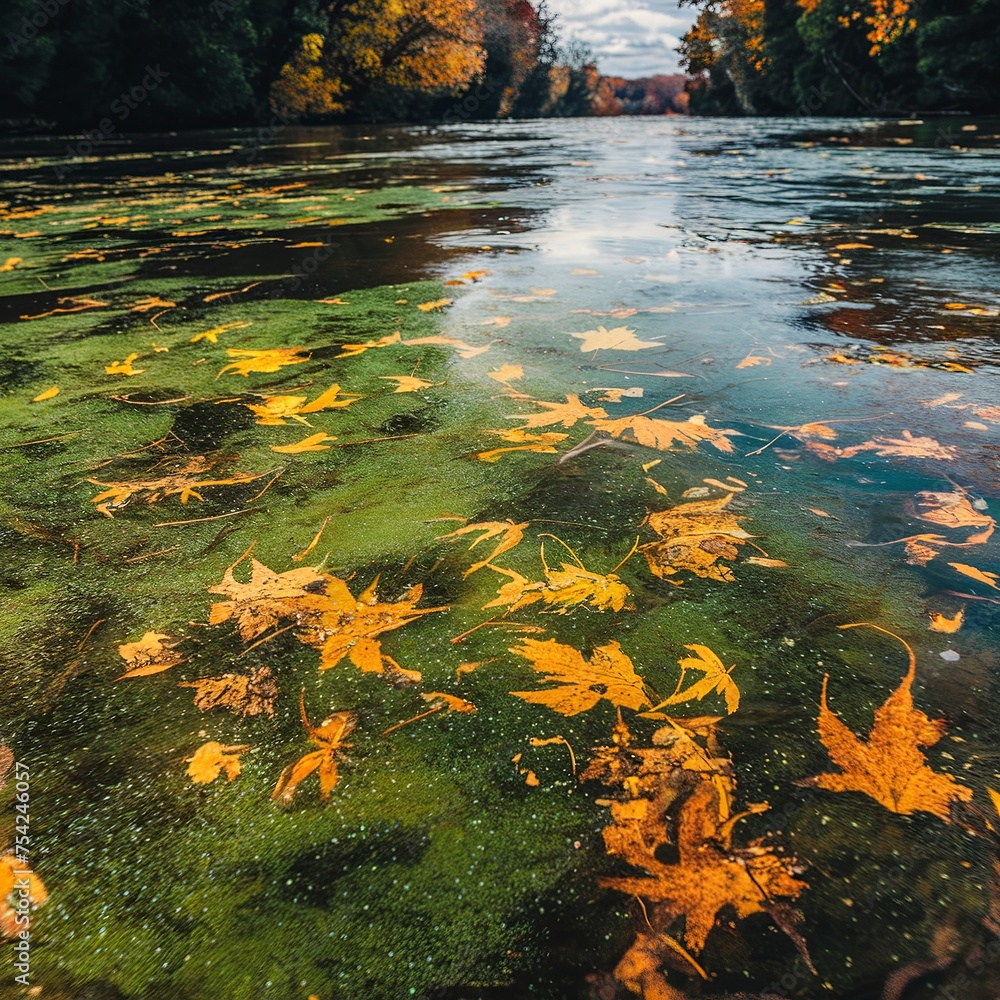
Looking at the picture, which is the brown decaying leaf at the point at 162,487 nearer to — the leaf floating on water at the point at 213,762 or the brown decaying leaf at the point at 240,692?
the brown decaying leaf at the point at 240,692

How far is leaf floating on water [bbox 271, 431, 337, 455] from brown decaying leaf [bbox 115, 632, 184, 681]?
2.34 ft

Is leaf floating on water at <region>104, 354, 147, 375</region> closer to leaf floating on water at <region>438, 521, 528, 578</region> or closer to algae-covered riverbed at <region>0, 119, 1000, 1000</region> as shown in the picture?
algae-covered riverbed at <region>0, 119, 1000, 1000</region>

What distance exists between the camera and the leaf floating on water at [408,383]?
84.9 inches

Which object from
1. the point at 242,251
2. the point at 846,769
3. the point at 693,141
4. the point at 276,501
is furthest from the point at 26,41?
the point at 846,769

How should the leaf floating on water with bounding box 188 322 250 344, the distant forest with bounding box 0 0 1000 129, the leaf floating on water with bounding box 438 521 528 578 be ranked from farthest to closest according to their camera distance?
the distant forest with bounding box 0 0 1000 129
the leaf floating on water with bounding box 188 322 250 344
the leaf floating on water with bounding box 438 521 528 578

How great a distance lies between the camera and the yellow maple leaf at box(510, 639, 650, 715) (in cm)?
96

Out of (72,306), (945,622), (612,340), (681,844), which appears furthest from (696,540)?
(72,306)

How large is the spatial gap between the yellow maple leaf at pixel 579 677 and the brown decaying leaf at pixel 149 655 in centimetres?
53

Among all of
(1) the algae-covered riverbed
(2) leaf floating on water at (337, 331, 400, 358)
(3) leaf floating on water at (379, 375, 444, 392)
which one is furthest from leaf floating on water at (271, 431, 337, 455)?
(2) leaf floating on water at (337, 331, 400, 358)

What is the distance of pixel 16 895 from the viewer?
742mm

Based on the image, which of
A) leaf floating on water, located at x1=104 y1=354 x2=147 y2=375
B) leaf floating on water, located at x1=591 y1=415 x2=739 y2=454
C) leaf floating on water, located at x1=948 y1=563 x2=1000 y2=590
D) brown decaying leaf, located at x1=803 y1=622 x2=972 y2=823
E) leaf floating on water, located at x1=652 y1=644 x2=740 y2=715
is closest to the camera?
brown decaying leaf, located at x1=803 y1=622 x2=972 y2=823

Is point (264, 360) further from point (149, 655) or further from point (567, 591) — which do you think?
point (567, 591)

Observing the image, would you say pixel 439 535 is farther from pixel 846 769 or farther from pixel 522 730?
pixel 846 769

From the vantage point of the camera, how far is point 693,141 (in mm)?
14422
